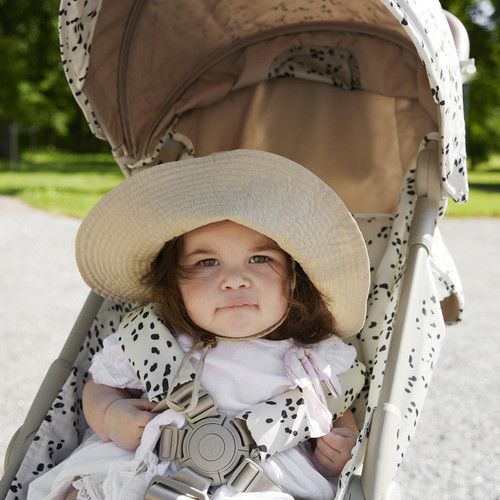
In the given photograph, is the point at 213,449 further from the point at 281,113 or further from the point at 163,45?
the point at 163,45

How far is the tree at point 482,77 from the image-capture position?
678 inches

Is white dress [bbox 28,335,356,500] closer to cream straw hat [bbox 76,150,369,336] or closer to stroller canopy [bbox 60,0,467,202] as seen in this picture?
cream straw hat [bbox 76,150,369,336]

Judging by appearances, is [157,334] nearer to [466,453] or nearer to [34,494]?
[34,494]

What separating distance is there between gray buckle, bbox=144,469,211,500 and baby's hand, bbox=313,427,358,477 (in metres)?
0.31

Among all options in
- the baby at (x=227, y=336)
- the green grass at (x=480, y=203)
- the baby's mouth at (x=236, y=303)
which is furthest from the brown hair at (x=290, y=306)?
the green grass at (x=480, y=203)

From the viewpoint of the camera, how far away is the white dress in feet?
4.86

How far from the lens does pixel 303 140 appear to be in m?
2.21

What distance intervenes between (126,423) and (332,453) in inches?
19.9

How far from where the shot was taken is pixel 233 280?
1564 mm

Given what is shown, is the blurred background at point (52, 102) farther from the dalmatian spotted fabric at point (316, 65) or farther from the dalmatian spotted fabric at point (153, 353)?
the dalmatian spotted fabric at point (153, 353)

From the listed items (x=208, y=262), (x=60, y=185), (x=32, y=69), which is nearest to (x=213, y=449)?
(x=208, y=262)

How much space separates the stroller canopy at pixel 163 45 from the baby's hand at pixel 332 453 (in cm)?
100

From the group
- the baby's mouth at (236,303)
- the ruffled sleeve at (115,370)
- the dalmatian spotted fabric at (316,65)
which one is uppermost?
the dalmatian spotted fabric at (316,65)

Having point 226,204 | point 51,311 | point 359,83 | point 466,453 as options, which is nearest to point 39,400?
point 226,204
